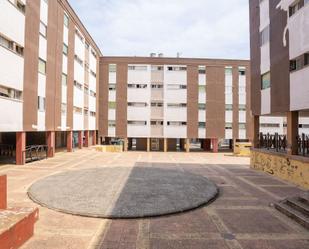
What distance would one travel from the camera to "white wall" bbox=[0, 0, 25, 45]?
59.1 feet

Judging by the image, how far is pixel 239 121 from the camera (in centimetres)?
4241

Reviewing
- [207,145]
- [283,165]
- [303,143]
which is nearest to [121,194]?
[283,165]

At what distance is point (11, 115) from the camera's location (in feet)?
63.2

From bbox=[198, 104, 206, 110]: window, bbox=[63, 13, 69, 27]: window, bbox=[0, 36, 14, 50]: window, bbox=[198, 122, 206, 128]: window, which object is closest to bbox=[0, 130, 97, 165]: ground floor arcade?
bbox=[0, 36, 14, 50]: window

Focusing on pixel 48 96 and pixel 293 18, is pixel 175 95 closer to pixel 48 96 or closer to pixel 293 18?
pixel 48 96

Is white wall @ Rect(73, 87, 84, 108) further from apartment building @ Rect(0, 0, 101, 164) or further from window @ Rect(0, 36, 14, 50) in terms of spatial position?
window @ Rect(0, 36, 14, 50)

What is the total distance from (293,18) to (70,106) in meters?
24.8

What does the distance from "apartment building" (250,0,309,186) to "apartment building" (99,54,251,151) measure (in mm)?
18497

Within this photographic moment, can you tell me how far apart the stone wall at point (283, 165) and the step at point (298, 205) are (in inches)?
207

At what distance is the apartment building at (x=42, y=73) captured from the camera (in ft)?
62.4

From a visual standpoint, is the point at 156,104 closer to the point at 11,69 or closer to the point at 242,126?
the point at 242,126

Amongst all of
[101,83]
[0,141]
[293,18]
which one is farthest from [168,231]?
[101,83]

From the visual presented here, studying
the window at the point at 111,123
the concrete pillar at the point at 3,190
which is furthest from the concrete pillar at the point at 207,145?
the concrete pillar at the point at 3,190

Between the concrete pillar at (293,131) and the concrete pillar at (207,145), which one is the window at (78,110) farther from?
the concrete pillar at (293,131)
